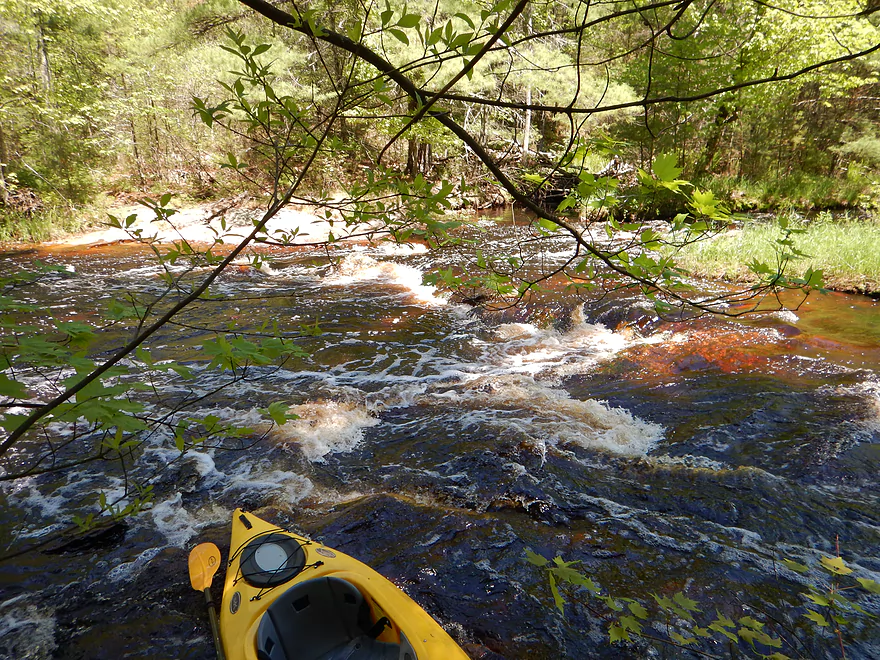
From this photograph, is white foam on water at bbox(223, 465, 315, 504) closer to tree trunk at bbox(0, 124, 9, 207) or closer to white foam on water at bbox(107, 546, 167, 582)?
white foam on water at bbox(107, 546, 167, 582)

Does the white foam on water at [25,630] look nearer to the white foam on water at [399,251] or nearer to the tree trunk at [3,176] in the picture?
the white foam on water at [399,251]

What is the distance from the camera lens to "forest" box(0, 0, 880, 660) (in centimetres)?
133

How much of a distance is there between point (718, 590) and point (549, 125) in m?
17.3

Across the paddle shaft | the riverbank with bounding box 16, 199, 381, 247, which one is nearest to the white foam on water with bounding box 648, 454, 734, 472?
the paddle shaft

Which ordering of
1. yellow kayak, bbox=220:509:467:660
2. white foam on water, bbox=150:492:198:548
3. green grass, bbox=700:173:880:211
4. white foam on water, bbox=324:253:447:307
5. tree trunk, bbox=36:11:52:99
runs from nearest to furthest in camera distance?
yellow kayak, bbox=220:509:467:660, white foam on water, bbox=150:492:198:548, white foam on water, bbox=324:253:447:307, tree trunk, bbox=36:11:52:99, green grass, bbox=700:173:880:211

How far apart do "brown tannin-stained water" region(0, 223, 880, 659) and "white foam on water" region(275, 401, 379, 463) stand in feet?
0.07

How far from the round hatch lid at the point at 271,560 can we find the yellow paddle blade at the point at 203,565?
276 millimetres

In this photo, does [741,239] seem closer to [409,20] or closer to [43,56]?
[409,20]

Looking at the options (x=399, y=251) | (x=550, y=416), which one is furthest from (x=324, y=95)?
(x=550, y=416)

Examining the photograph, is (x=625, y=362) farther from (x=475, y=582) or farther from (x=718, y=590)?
(x=475, y=582)

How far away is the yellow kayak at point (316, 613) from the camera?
7.20 ft

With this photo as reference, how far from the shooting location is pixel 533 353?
19.5 feet

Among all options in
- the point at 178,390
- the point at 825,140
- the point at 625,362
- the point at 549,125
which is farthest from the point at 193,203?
the point at 825,140

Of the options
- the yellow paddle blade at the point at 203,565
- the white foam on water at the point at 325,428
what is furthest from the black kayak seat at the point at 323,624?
the white foam on water at the point at 325,428
